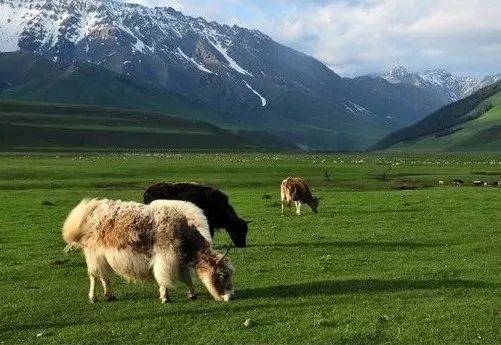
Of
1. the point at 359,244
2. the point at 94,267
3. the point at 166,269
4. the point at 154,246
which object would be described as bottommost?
the point at 359,244

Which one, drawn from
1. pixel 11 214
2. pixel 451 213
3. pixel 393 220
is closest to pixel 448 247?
pixel 393 220

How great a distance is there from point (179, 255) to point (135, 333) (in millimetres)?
2241

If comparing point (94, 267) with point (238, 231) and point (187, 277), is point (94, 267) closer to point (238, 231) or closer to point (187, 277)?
point (187, 277)

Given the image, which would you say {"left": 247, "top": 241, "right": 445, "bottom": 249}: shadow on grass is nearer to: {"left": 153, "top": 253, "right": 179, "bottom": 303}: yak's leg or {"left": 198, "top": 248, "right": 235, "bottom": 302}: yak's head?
{"left": 198, "top": 248, "right": 235, "bottom": 302}: yak's head

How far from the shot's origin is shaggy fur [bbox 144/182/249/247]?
20.8 m

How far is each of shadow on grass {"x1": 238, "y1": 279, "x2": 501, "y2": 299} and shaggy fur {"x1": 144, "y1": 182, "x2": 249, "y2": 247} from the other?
463cm

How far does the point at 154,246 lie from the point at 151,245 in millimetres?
106

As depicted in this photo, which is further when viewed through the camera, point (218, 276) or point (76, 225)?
point (76, 225)

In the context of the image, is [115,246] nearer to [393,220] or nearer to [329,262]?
[329,262]

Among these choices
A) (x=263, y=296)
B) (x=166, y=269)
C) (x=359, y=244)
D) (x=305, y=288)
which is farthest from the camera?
(x=359, y=244)

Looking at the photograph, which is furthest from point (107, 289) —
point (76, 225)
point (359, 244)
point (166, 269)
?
point (359, 244)

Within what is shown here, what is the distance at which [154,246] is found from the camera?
14.4 metres

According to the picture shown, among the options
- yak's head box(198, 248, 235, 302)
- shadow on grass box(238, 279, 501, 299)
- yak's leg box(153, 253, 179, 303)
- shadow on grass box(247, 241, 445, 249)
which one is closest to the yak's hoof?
yak's leg box(153, 253, 179, 303)

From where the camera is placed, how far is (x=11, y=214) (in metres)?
34.8
